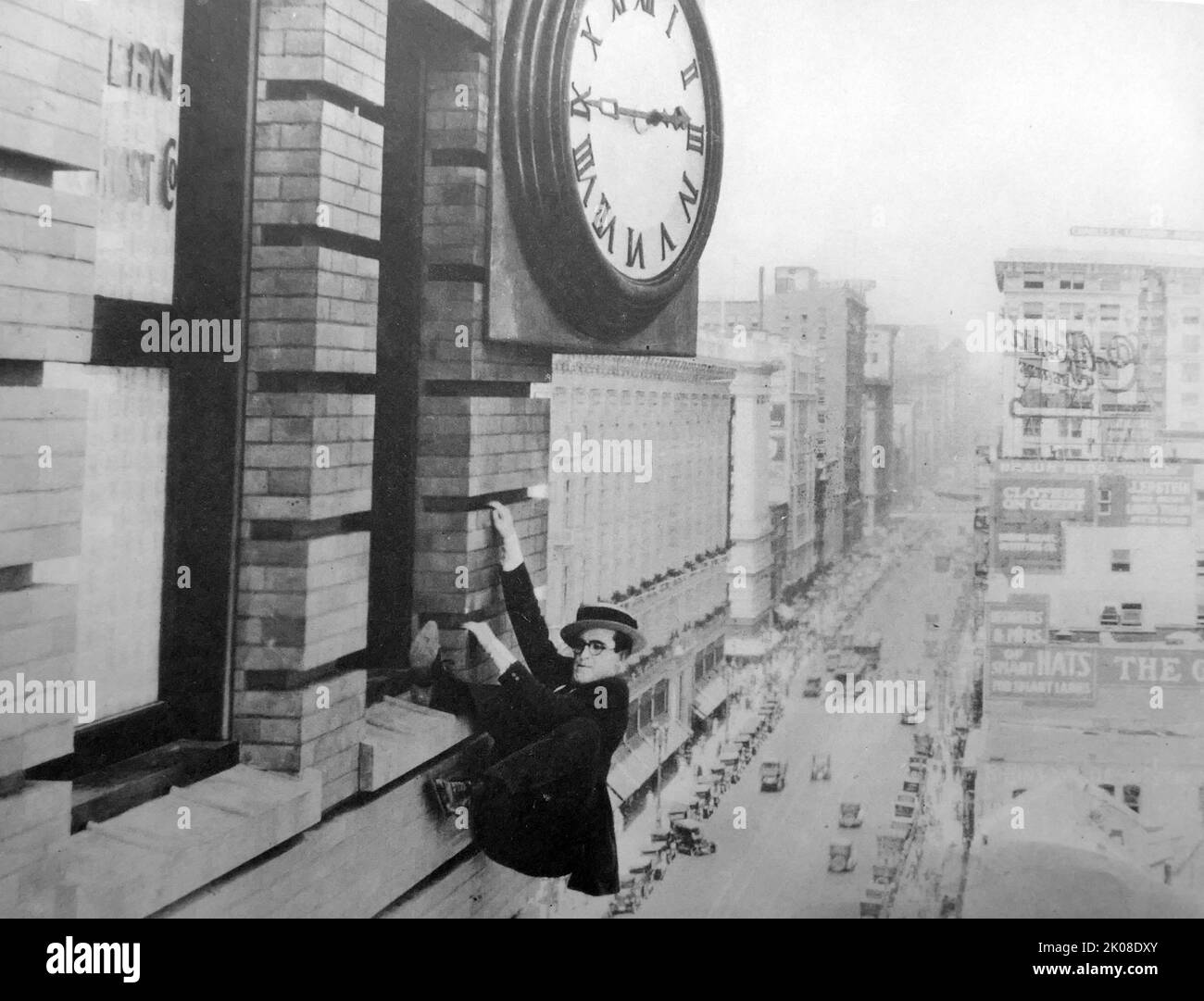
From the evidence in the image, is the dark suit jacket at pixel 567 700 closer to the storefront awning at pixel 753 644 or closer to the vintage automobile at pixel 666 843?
the vintage automobile at pixel 666 843

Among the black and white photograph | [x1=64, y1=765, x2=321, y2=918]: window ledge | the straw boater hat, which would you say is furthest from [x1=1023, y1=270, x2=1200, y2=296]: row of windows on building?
[x1=64, y1=765, x2=321, y2=918]: window ledge

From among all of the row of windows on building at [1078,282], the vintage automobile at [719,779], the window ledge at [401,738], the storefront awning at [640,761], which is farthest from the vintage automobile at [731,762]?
the row of windows on building at [1078,282]

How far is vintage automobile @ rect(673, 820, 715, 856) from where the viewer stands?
9.82 feet

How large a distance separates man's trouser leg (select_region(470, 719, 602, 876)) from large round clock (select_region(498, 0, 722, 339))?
1002mm

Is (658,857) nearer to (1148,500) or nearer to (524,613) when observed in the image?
(524,613)

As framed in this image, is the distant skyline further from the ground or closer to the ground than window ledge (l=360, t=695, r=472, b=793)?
further from the ground

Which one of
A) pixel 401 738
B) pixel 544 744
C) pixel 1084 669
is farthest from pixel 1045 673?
pixel 401 738

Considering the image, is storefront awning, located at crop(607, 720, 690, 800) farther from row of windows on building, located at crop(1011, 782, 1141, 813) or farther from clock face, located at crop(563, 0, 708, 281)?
clock face, located at crop(563, 0, 708, 281)

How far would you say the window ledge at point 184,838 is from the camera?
207 centimetres

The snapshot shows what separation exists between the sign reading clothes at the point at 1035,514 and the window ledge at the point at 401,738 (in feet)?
5.27

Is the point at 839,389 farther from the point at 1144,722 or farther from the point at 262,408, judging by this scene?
the point at 262,408

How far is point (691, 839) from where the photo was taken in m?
3.00

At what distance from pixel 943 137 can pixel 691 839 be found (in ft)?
6.55
